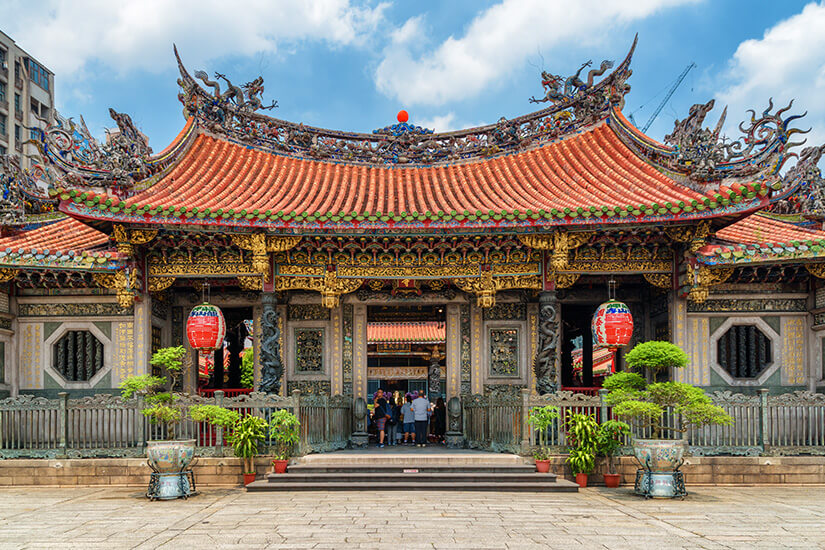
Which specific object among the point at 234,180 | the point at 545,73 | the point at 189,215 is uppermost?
the point at 545,73

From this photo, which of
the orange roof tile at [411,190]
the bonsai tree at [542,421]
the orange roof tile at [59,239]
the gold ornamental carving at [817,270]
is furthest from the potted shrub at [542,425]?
the orange roof tile at [59,239]

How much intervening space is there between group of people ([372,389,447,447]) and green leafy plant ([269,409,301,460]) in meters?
3.56

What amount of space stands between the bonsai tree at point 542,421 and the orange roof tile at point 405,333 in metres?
9.43

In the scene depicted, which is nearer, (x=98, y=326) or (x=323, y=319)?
(x=98, y=326)

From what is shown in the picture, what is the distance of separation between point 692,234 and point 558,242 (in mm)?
2225

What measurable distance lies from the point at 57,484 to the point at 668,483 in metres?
9.02

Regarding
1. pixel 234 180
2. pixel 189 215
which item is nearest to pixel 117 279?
pixel 189 215

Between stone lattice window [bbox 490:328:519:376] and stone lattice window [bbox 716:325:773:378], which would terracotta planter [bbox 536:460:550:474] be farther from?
stone lattice window [bbox 716:325:773:378]

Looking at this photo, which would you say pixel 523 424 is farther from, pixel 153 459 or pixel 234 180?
pixel 234 180

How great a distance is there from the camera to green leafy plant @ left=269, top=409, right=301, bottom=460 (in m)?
11.1

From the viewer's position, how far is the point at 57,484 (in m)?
11.4

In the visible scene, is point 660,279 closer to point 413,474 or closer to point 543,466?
point 543,466

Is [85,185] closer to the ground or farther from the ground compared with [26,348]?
farther from the ground

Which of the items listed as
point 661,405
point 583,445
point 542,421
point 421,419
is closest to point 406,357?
point 421,419
